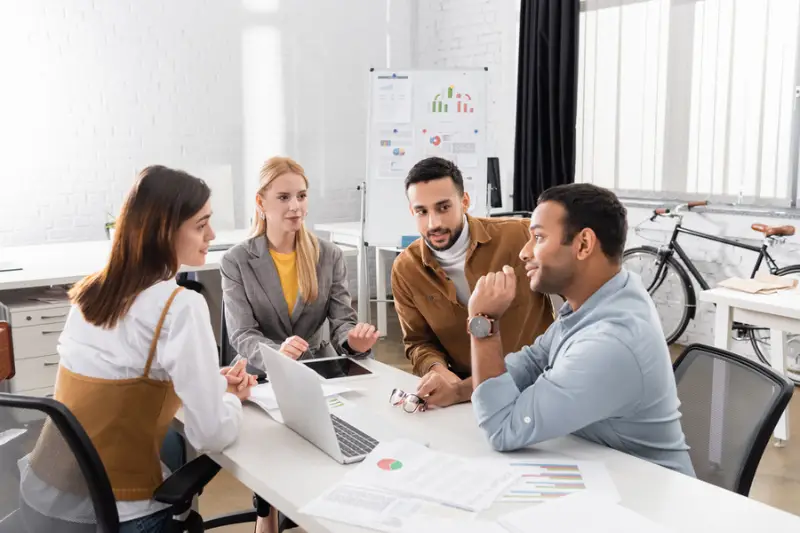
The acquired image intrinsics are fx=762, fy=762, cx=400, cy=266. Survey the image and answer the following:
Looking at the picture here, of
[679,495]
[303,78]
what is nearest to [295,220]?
[679,495]

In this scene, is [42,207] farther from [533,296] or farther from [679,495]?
[679,495]

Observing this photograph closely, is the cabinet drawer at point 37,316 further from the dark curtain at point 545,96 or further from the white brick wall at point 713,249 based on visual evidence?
the white brick wall at point 713,249

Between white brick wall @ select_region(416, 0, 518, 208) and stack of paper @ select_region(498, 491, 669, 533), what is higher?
white brick wall @ select_region(416, 0, 518, 208)

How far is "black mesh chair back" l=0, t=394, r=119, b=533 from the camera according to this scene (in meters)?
1.25

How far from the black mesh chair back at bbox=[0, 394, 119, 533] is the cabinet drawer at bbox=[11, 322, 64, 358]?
1.95 meters

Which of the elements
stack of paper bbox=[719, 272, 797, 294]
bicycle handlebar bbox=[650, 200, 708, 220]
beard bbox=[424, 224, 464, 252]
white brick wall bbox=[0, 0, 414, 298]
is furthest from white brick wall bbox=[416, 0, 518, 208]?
beard bbox=[424, 224, 464, 252]

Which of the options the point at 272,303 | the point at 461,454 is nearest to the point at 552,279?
the point at 461,454

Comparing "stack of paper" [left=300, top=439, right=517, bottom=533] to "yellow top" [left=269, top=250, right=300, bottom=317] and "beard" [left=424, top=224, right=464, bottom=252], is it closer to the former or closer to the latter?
"beard" [left=424, top=224, right=464, bottom=252]

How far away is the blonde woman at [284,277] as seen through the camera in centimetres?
249

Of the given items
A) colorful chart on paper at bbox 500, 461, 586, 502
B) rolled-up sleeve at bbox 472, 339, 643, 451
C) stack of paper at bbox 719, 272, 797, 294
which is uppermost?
rolled-up sleeve at bbox 472, 339, 643, 451

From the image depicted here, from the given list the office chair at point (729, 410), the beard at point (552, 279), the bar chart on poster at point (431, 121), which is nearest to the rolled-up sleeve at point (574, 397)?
the beard at point (552, 279)

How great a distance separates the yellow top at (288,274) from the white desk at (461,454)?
0.75 meters

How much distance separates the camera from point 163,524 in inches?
60.7

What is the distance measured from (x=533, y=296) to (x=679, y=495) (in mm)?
1137
